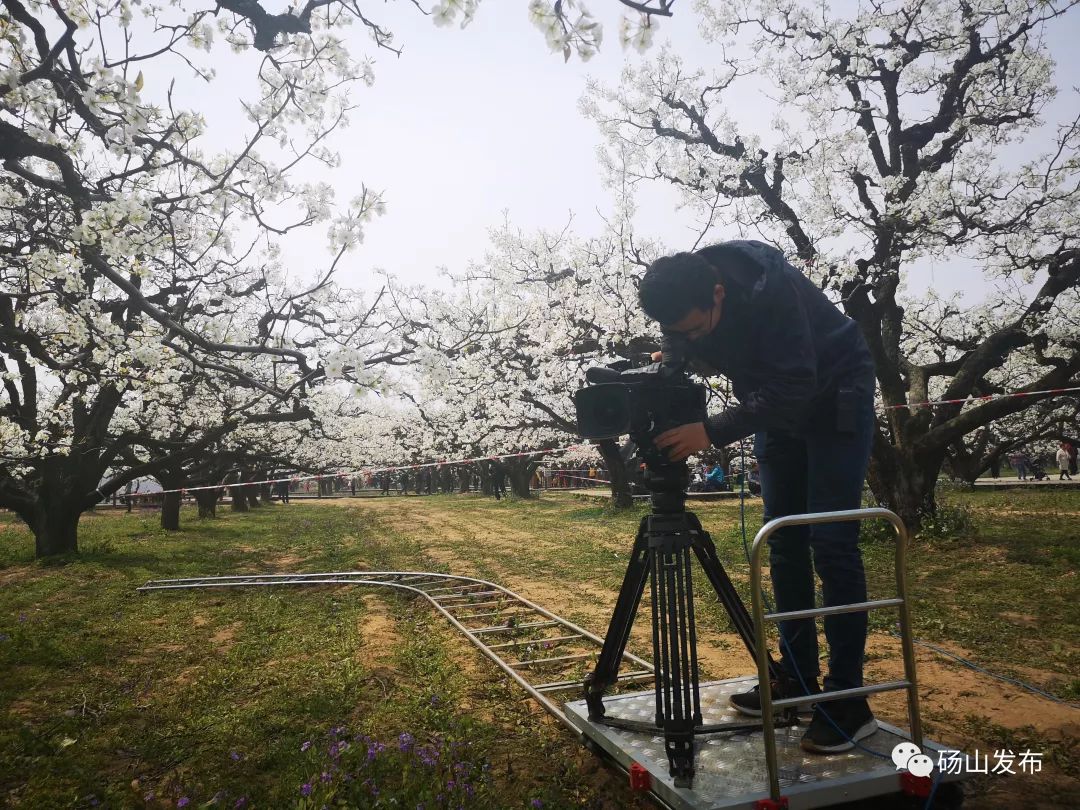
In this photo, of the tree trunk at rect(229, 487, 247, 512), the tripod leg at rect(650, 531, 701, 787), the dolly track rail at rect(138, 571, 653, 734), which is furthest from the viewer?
the tree trunk at rect(229, 487, 247, 512)

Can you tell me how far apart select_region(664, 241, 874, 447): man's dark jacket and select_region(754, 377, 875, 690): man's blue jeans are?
0.28 feet

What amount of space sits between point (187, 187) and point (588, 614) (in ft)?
20.7

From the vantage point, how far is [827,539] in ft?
8.89

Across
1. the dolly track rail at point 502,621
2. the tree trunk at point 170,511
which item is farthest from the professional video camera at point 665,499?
the tree trunk at point 170,511

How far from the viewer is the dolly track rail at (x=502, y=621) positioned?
444cm

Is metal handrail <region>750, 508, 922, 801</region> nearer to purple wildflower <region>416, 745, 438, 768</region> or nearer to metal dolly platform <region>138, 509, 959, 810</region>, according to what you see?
metal dolly platform <region>138, 509, 959, 810</region>

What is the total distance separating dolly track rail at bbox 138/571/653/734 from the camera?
4.44 meters

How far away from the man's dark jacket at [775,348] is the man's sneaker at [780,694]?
118cm

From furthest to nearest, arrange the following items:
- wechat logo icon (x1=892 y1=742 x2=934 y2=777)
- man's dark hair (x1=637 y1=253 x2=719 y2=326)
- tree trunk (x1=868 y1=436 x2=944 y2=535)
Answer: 1. tree trunk (x1=868 y1=436 x2=944 y2=535)
2. man's dark hair (x1=637 y1=253 x2=719 y2=326)
3. wechat logo icon (x1=892 y1=742 x2=934 y2=777)

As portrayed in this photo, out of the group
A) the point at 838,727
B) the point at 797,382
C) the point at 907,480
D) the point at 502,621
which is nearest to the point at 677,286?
the point at 797,382

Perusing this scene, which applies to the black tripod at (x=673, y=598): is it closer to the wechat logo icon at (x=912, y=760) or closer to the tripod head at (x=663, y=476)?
the tripod head at (x=663, y=476)

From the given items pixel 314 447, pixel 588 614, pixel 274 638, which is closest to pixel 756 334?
pixel 588 614

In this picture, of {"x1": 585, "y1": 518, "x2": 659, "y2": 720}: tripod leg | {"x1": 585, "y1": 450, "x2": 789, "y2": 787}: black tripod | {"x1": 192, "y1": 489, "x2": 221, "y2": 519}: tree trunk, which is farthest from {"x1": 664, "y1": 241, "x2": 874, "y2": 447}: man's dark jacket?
{"x1": 192, "y1": 489, "x2": 221, "y2": 519}: tree trunk

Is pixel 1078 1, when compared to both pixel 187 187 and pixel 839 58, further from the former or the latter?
pixel 187 187
